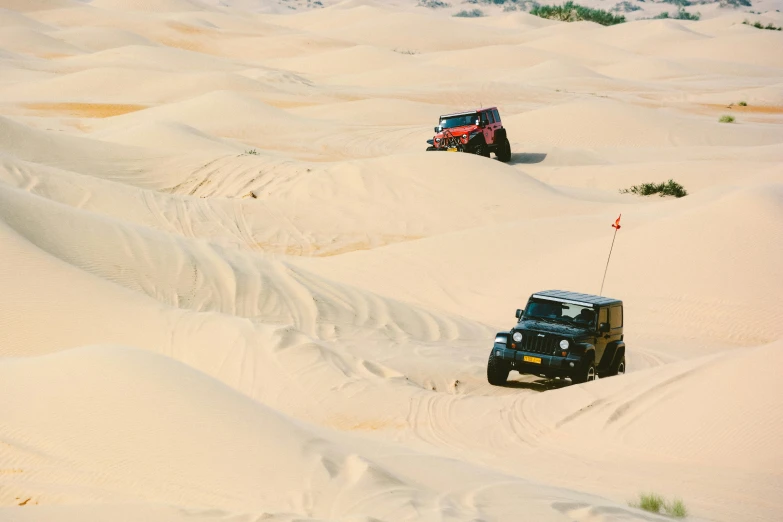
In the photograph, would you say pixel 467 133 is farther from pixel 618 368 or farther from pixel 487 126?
pixel 618 368

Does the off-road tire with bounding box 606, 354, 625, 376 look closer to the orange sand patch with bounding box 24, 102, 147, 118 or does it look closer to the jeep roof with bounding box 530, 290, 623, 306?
the jeep roof with bounding box 530, 290, 623, 306

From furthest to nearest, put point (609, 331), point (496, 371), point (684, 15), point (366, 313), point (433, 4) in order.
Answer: point (433, 4), point (684, 15), point (366, 313), point (609, 331), point (496, 371)

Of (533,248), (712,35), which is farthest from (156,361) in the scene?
(712,35)

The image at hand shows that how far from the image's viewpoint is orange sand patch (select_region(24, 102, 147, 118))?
1665 inches

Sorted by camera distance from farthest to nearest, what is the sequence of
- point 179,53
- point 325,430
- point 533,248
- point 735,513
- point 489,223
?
1. point 179,53
2. point 489,223
3. point 533,248
4. point 325,430
5. point 735,513

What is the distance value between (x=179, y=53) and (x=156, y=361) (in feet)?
183

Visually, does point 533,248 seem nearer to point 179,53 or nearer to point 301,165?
point 301,165

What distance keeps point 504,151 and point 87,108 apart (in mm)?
19669

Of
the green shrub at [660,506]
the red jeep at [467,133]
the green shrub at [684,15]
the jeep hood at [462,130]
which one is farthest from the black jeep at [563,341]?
the green shrub at [684,15]

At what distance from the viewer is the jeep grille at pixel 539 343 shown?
1243 centimetres

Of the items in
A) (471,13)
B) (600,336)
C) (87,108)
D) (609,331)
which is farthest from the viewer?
(471,13)

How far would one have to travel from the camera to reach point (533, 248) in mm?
21094

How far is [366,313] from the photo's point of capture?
16.4 meters

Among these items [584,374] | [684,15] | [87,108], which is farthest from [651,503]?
[684,15]
